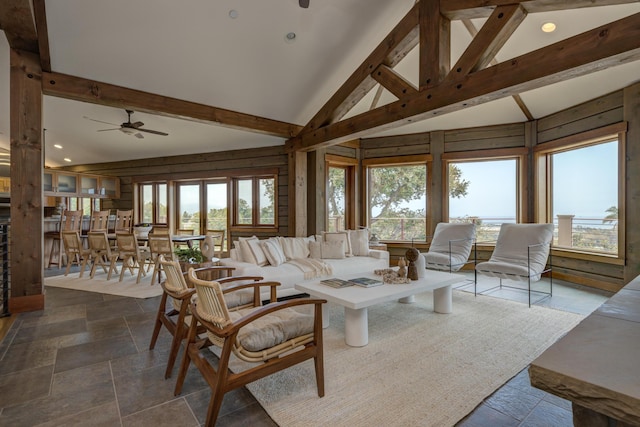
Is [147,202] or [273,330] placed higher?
[147,202]

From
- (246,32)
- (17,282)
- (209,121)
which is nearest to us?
(17,282)

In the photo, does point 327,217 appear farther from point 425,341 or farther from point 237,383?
point 237,383

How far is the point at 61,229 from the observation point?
6262 mm

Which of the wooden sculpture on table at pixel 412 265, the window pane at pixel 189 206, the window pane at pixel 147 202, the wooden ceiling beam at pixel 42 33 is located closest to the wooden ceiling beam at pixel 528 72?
the wooden sculpture on table at pixel 412 265

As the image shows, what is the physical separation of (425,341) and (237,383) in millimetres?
1734

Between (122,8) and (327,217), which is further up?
(122,8)

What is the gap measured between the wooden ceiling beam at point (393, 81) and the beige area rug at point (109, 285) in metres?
4.10

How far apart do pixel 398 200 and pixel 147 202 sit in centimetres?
634

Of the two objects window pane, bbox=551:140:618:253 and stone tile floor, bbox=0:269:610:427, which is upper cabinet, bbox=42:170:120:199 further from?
window pane, bbox=551:140:618:253

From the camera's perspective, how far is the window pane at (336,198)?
21.3ft

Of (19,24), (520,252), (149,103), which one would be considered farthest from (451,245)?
(19,24)

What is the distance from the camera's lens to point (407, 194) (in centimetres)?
650

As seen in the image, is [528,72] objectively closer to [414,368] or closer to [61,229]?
[414,368]

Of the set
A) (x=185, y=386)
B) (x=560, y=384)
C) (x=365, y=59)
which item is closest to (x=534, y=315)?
(x=560, y=384)
